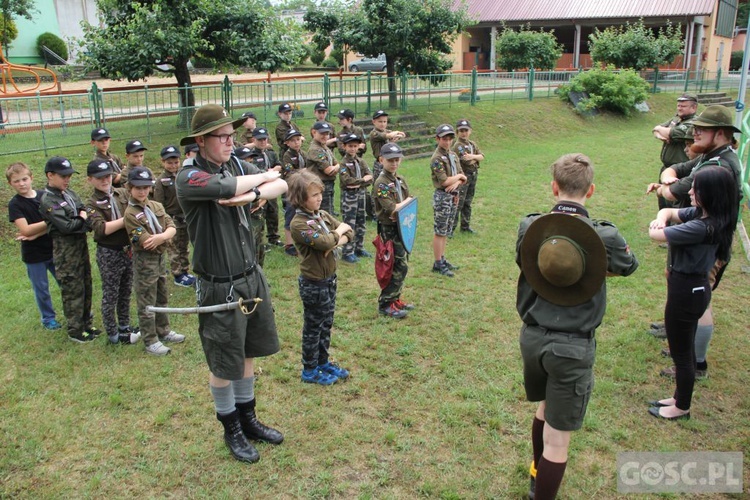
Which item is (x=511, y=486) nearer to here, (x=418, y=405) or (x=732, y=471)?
(x=418, y=405)

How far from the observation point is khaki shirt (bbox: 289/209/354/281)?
4.84 m

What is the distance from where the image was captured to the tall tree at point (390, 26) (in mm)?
17500

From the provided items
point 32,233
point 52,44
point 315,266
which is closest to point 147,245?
point 32,233

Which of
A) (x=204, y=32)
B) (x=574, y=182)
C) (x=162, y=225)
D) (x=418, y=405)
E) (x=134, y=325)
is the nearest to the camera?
(x=574, y=182)

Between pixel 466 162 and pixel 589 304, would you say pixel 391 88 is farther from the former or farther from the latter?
pixel 589 304

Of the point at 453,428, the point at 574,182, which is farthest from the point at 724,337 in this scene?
the point at 574,182

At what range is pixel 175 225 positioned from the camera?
24.6ft

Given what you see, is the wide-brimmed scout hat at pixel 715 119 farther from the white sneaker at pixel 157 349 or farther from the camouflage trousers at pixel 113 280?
the camouflage trousers at pixel 113 280

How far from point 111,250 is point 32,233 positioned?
85 centimetres

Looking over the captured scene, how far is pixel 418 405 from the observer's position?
488cm

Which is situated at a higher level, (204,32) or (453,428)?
(204,32)

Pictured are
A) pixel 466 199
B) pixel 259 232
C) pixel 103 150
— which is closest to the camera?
pixel 259 232

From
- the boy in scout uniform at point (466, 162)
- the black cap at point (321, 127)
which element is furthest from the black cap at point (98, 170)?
the boy in scout uniform at point (466, 162)

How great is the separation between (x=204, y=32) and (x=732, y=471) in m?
12.8
